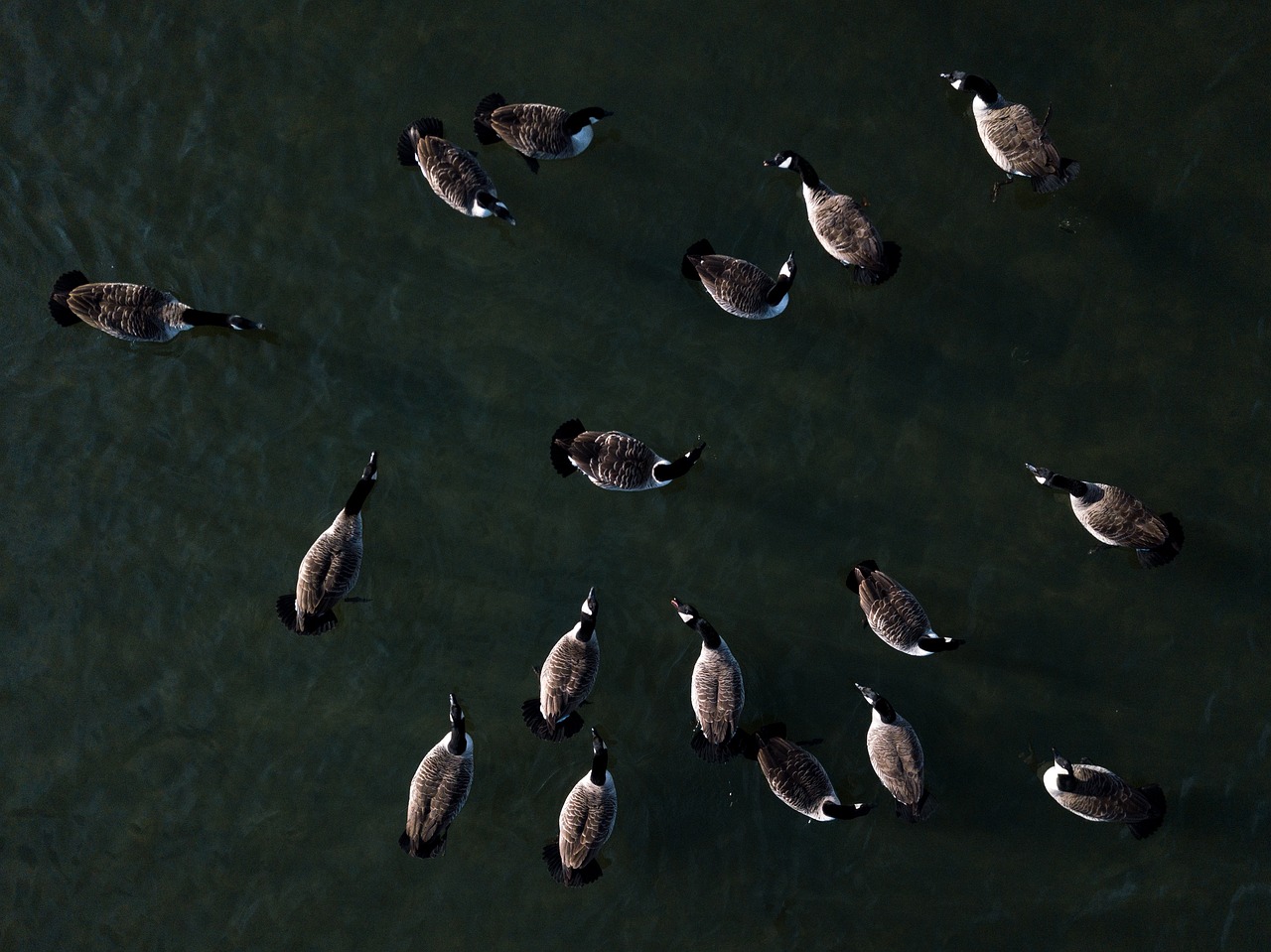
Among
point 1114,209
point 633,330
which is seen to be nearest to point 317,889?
point 633,330

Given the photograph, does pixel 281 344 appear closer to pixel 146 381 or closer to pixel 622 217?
pixel 146 381

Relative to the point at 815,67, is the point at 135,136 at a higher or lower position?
lower

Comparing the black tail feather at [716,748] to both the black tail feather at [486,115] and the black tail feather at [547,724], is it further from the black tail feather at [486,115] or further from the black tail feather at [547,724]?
the black tail feather at [486,115]

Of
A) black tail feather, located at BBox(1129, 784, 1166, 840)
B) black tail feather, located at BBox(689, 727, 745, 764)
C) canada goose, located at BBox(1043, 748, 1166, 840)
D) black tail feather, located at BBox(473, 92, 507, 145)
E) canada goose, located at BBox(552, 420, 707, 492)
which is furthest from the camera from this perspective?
black tail feather, located at BBox(1129, 784, 1166, 840)

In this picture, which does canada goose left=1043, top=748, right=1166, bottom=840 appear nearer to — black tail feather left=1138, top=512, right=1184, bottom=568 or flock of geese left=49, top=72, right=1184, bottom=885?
flock of geese left=49, top=72, right=1184, bottom=885

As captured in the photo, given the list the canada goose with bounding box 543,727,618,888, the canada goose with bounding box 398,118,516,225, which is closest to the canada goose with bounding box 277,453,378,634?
the canada goose with bounding box 398,118,516,225

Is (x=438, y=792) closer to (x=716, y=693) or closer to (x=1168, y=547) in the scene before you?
(x=716, y=693)

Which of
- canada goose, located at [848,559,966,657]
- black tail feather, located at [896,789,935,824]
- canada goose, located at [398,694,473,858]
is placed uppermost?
canada goose, located at [848,559,966,657]
